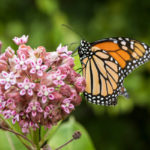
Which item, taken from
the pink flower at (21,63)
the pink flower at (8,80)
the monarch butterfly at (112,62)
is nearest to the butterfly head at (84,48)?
the monarch butterfly at (112,62)

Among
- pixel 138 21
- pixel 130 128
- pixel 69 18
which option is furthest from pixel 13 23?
pixel 130 128

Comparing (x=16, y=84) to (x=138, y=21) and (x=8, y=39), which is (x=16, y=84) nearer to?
(x=8, y=39)

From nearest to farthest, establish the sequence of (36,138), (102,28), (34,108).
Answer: (34,108) → (36,138) → (102,28)

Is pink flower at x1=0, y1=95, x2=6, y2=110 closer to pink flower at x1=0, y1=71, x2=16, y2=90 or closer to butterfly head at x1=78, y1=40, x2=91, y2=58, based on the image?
pink flower at x1=0, y1=71, x2=16, y2=90

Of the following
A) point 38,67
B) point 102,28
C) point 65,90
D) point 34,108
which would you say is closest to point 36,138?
point 34,108

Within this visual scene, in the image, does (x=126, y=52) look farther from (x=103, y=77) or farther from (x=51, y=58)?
(x=51, y=58)

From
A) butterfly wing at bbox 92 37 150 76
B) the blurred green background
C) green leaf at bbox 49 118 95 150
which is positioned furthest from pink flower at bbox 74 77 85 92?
the blurred green background
